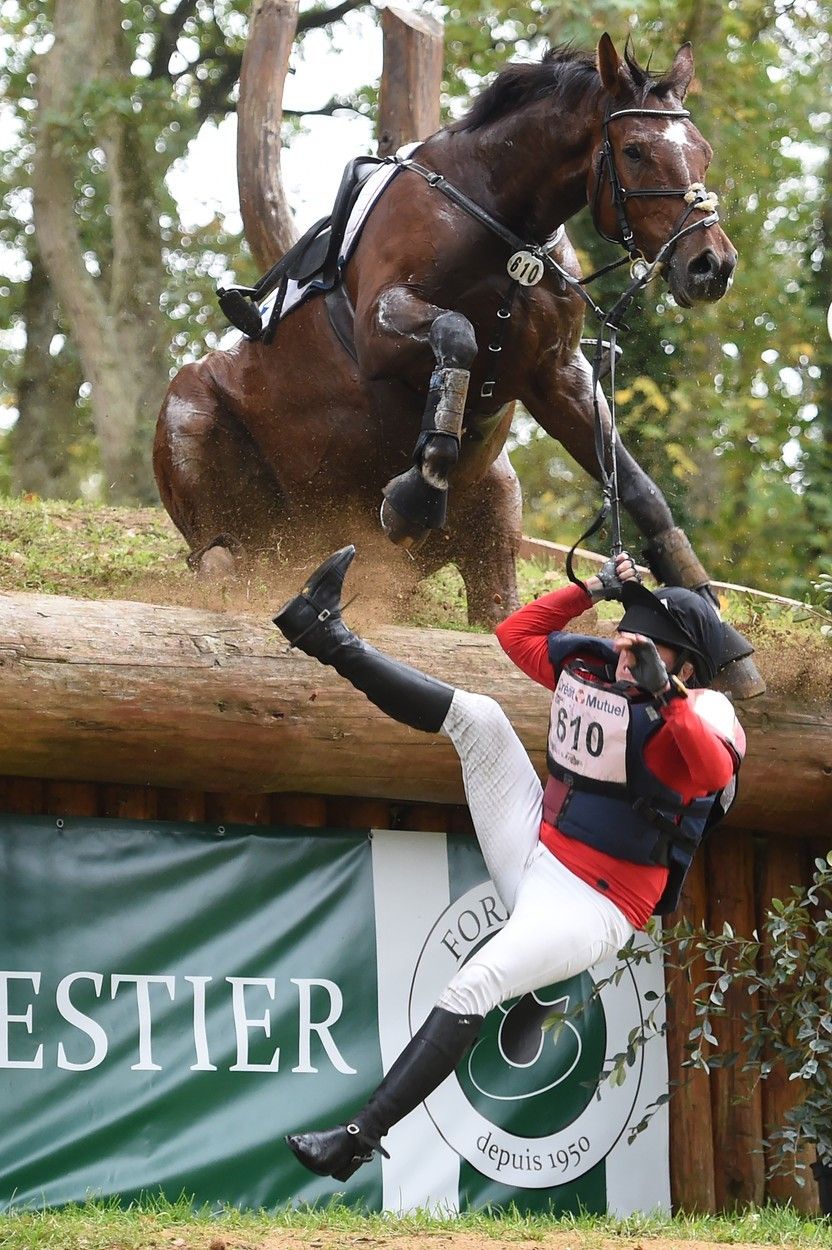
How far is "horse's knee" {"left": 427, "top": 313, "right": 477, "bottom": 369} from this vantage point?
5199mm

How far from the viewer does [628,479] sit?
5.83 meters

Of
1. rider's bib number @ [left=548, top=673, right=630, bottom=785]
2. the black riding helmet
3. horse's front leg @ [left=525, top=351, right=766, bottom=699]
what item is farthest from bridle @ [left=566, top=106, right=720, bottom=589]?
rider's bib number @ [left=548, top=673, right=630, bottom=785]

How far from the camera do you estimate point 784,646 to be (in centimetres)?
664

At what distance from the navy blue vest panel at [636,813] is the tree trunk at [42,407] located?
44.4 feet

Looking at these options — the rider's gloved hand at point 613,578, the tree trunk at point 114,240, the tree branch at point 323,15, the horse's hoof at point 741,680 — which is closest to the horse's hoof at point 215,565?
the horse's hoof at point 741,680

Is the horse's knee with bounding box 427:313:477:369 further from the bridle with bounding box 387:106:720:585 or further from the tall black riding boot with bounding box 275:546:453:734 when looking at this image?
the tall black riding boot with bounding box 275:546:453:734

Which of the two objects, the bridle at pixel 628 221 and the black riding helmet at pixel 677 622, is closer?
the black riding helmet at pixel 677 622

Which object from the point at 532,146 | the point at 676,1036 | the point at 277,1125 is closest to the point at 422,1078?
the point at 277,1125

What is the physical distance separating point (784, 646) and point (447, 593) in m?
2.58

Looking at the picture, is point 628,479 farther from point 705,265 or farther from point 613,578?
point 613,578

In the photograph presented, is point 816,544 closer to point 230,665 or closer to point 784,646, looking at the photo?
point 784,646

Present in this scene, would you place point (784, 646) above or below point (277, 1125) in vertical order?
above

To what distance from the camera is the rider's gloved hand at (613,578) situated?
4027 mm

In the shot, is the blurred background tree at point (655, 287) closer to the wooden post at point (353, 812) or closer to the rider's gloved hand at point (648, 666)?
the wooden post at point (353, 812)
